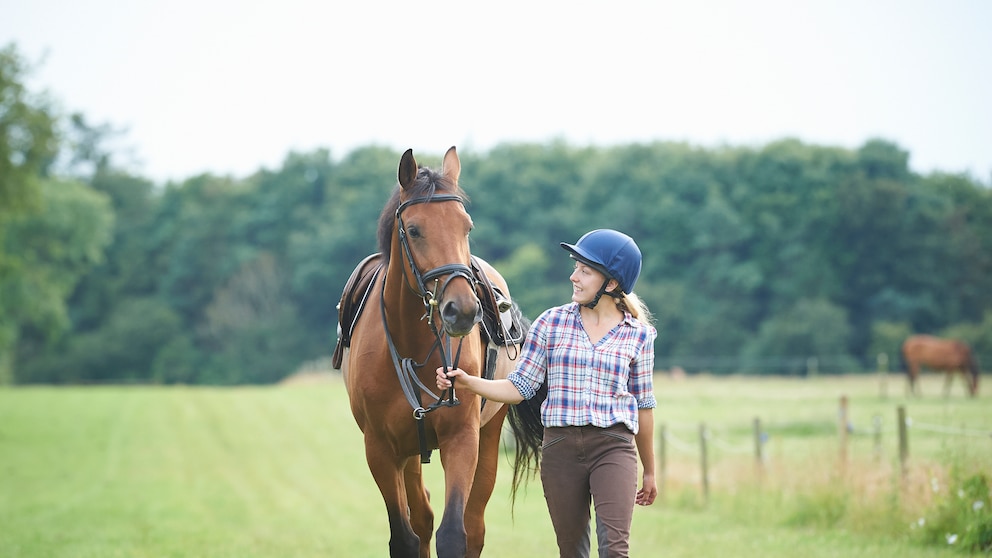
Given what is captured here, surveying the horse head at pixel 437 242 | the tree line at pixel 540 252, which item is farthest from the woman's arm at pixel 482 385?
the tree line at pixel 540 252

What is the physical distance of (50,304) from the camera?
54.3 meters

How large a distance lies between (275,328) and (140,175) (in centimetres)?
2157

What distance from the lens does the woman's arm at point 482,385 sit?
5.02 metres

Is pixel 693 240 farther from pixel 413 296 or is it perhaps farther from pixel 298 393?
→ pixel 413 296

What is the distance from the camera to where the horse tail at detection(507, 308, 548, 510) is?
7.08 metres

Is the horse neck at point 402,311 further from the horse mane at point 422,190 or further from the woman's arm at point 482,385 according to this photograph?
the woman's arm at point 482,385

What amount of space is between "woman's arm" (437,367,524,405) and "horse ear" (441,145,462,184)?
3.79ft

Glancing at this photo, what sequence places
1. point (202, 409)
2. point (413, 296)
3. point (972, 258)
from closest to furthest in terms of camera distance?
point (413, 296), point (202, 409), point (972, 258)

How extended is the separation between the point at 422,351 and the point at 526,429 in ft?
5.61

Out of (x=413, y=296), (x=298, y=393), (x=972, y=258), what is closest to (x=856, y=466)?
(x=413, y=296)

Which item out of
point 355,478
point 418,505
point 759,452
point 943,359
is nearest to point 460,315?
point 418,505

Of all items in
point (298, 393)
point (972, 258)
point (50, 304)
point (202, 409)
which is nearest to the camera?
point (202, 409)

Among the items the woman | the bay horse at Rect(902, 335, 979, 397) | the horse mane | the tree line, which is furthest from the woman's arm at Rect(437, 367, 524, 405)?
the tree line

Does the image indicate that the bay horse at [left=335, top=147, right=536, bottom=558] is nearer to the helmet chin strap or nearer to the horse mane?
the horse mane
